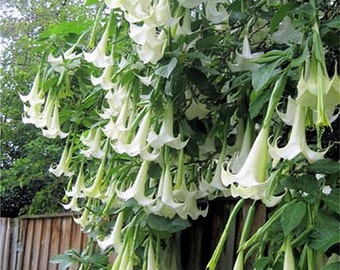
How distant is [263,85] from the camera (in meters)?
0.94

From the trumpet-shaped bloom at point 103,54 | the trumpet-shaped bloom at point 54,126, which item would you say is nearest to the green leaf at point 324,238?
the trumpet-shaped bloom at point 103,54

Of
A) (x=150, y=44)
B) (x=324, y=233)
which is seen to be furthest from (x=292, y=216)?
(x=150, y=44)

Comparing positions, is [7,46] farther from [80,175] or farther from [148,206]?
[148,206]

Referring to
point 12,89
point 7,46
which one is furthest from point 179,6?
point 7,46

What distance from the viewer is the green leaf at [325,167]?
0.97 metres

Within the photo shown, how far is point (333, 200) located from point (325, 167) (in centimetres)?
7

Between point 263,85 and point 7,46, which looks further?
point 7,46

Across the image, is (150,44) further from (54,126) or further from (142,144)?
(54,126)

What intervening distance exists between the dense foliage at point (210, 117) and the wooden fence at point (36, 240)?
122 centimetres

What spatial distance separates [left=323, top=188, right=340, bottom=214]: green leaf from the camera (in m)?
0.93

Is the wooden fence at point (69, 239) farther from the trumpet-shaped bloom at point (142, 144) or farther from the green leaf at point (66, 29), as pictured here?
the green leaf at point (66, 29)

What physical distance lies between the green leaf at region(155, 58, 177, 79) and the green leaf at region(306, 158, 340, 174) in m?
0.37

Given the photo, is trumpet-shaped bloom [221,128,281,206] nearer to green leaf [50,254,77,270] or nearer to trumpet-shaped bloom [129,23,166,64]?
trumpet-shaped bloom [129,23,166,64]

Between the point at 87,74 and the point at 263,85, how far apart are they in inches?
34.8
